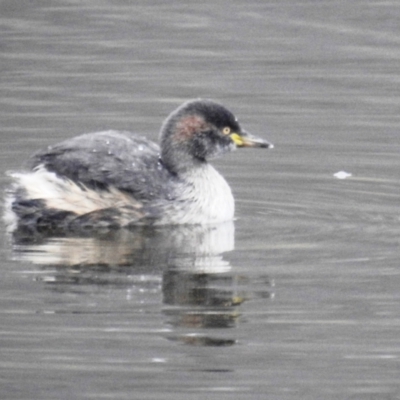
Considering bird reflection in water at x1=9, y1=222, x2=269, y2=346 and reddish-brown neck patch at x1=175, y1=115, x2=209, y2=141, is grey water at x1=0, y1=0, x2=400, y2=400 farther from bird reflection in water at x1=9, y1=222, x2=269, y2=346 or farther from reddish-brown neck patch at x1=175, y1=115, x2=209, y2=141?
reddish-brown neck patch at x1=175, y1=115, x2=209, y2=141

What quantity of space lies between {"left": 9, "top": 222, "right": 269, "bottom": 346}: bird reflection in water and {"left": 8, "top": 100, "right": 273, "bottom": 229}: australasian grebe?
12cm

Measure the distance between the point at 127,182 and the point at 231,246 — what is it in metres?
0.90

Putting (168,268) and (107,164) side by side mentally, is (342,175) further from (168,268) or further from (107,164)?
(168,268)

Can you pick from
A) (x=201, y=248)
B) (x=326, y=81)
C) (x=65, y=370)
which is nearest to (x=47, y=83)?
(x=326, y=81)

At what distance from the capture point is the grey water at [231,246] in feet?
21.4

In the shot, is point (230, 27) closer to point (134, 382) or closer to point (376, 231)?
point (376, 231)

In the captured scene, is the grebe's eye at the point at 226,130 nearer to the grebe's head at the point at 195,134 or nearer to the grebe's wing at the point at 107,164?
the grebe's head at the point at 195,134

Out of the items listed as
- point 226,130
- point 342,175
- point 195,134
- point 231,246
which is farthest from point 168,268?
point 342,175

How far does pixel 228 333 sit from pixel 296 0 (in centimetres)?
1160

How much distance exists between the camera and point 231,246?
8727mm

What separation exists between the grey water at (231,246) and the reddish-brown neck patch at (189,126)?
603 mm

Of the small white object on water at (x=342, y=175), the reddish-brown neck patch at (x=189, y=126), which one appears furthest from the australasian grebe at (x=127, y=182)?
the small white object on water at (x=342, y=175)

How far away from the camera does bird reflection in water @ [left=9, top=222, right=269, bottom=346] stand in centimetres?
720

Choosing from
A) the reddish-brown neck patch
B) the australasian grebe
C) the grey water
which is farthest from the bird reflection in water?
the reddish-brown neck patch
